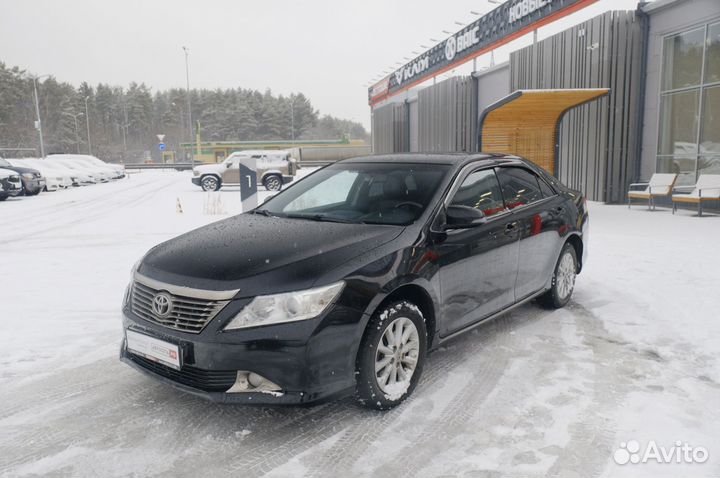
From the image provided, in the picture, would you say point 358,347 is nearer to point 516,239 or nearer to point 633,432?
point 633,432

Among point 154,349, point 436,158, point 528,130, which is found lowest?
point 154,349

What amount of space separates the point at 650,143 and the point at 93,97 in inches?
4410

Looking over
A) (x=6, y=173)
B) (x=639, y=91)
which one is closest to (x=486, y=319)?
(x=639, y=91)

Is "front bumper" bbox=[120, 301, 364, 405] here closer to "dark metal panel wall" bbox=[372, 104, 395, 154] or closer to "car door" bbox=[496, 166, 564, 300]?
"car door" bbox=[496, 166, 564, 300]

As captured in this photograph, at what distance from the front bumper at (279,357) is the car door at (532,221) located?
85.3 inches

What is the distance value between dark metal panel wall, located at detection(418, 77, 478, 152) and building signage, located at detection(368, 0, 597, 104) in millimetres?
1204

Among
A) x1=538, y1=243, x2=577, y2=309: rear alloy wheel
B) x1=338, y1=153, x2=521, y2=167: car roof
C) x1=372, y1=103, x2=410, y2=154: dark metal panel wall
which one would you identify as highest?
x1=372, y1=103, x2=410, y2=154: dark metal panel wall

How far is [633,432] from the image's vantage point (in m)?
3.20

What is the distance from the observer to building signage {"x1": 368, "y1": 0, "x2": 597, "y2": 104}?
752 inches

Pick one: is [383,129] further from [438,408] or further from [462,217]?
[438,408]

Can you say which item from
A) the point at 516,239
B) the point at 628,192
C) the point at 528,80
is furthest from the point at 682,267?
the point at 528,80

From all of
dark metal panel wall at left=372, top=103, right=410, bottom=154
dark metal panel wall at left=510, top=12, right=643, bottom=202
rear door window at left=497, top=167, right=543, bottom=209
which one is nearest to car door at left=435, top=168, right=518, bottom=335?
rear door window at left=497, top=167, right=543, bottom=209

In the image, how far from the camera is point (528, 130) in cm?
1608

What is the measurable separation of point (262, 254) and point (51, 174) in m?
26.3
